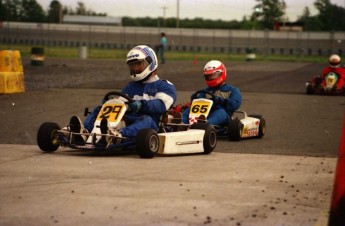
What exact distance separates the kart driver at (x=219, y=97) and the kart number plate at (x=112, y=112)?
89.9 inches

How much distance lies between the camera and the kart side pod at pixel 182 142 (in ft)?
32.6

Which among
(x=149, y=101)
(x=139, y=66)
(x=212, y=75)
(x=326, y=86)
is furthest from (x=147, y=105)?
(x=326, y=86)

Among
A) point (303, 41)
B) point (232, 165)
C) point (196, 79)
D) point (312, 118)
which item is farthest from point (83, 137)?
point (303, 41)

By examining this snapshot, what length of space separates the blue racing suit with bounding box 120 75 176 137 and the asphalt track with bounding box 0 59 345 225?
0.38m

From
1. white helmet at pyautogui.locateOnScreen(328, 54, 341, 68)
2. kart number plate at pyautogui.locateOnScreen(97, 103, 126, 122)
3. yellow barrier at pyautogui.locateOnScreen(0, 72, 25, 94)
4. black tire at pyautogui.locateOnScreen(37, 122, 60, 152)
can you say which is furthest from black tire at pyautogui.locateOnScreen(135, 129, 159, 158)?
white helmet at pyautogui.locateOnScreen(328, 54, 341, 68)

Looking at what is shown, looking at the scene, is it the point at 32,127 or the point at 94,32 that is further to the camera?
the point at 94,32

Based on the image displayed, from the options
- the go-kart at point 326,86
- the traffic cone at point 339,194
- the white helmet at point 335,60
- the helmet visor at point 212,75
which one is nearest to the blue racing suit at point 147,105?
the helmet visor at point 212,75

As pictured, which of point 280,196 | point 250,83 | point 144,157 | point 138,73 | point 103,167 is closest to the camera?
point 280,196

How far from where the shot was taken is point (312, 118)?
53.1 ft

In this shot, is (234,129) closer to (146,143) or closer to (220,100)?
(220,100)

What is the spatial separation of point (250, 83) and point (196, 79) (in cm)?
271

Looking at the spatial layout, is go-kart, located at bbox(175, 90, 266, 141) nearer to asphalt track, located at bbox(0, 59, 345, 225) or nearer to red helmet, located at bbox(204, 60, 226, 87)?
asphalt track, located at bbox(0, 59, 345, 225)

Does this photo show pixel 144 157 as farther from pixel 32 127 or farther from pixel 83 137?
pixel 32 127

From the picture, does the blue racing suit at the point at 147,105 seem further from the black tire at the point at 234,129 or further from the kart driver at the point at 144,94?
the black tire at the point at 234,129
